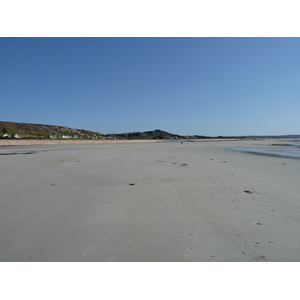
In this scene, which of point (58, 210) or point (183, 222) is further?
point (58, 210)

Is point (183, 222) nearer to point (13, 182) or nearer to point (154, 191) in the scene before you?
point (154, 191)

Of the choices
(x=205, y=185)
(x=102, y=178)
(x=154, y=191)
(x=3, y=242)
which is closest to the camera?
(x=3, y=242)

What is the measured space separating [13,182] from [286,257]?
8084 mm

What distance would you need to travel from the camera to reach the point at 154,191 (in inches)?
231

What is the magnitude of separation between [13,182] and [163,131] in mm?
190931

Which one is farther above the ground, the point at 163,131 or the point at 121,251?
the point at 163,131

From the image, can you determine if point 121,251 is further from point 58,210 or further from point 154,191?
point 154,191

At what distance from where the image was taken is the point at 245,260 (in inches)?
104
